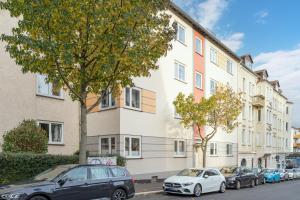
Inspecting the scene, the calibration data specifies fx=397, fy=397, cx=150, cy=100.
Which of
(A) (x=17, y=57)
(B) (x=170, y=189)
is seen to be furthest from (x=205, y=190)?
(A) (x=17, y=57)

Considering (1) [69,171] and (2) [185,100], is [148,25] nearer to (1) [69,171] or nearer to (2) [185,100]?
(1) [69,171]

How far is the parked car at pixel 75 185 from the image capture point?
35.9 feet

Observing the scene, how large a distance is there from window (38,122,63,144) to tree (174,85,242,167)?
8.77 meters

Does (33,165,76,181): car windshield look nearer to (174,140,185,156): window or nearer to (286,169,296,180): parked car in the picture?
(174,140,185,156): window

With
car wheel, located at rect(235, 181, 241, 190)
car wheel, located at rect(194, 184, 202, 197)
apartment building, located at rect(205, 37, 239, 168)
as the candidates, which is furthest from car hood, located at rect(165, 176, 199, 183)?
apartment building, located at rect(205, 37, 239, 168)

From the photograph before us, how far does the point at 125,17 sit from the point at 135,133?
11184mm

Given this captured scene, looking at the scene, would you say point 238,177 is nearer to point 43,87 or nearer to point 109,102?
point 109,102

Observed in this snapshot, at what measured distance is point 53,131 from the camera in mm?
22125

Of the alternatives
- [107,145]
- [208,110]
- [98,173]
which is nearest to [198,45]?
[208,110]

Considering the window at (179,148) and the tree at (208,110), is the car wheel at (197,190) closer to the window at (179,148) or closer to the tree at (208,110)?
the tree at (208,110)

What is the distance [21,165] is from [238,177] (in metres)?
13.8

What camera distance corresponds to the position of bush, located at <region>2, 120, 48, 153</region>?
17.9 meters

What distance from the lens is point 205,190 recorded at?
1970 centimetres

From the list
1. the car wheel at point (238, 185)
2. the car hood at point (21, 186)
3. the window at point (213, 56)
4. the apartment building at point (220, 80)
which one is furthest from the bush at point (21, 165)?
the window at point (213, 56)
